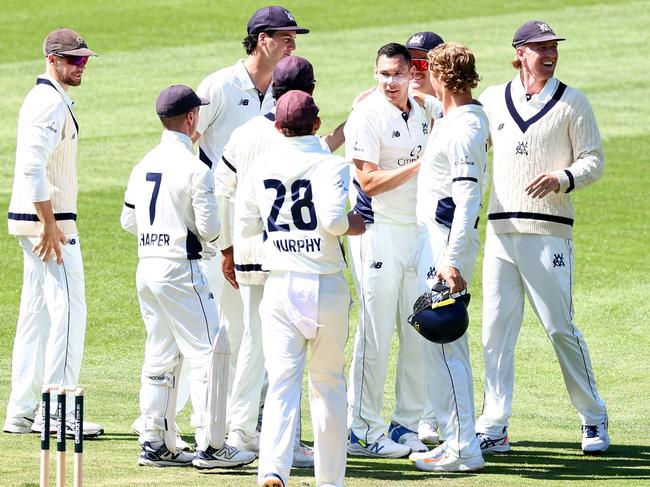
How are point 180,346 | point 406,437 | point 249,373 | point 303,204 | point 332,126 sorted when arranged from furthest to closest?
point 332,126
point 406,437
point 249,373
point 180,346
point 303,204

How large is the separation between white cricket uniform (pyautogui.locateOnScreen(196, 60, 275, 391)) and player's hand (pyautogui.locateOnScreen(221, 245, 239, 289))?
1.51 ft

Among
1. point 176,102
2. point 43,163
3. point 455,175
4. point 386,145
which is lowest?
point 455,175

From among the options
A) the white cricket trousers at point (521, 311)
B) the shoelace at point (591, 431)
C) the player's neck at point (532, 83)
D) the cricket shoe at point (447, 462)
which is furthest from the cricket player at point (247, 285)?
the shoelace at point (591, 431)

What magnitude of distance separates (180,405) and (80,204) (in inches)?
294

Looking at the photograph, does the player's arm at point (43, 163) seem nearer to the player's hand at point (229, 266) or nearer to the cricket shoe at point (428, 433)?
the player's hand at point (229, 266)

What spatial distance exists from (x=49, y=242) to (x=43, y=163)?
18.9 inches

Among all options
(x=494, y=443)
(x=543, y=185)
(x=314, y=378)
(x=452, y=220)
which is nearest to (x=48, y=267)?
(x=314, y=378)

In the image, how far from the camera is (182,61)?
77.6 ft

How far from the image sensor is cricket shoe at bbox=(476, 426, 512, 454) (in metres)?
8.27

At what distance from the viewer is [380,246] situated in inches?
327

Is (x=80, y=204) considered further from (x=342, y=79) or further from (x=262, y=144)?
(x=262, y=144)

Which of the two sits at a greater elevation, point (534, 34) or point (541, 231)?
point (534, 34)

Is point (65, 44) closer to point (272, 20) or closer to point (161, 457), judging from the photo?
point (272, 20)

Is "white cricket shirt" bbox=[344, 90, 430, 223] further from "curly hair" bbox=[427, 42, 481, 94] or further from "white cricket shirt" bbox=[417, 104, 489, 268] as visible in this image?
"curly hair" bbox=[427, 42, 481, 94]
